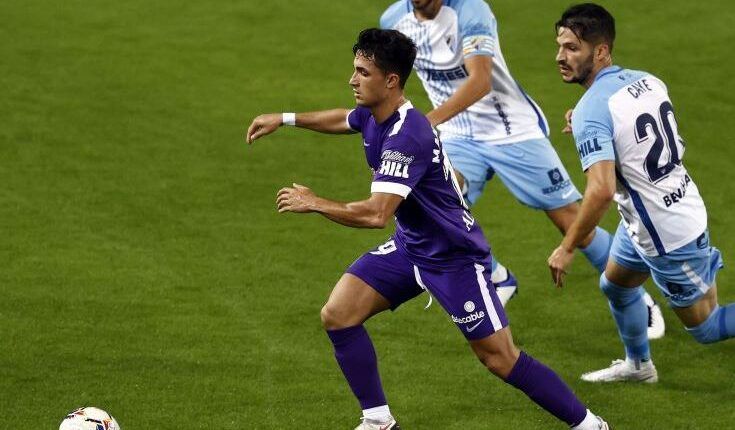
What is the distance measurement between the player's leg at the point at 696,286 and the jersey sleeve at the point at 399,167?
1.87 meters

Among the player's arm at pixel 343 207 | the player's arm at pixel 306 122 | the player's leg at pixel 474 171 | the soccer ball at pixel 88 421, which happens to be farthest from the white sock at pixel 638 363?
the soccer ball at pixel 88 421

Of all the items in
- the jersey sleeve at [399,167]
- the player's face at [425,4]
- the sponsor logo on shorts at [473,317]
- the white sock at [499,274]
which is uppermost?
the player's face at [425,4]

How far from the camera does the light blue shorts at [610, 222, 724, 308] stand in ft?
26.6

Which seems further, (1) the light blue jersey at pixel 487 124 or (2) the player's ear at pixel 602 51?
(1) the light blue jersey at pixel 487 124

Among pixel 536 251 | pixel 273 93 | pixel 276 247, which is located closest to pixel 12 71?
pixel 273 93

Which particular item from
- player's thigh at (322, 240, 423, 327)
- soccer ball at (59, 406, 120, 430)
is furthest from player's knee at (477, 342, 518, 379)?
soccer ball at (59, 406, 120, 430)

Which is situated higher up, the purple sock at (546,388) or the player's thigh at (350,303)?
the player's thigh at (350,303)

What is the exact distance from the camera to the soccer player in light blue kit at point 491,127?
1012 centimetres

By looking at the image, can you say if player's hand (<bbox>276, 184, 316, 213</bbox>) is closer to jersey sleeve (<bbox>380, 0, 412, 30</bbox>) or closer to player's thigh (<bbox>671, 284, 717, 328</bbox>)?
player's thigh (<bbox>671, 284, 717, 328</bbox>)

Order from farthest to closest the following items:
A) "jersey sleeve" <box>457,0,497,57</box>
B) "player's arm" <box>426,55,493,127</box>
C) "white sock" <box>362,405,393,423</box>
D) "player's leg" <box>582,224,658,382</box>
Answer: "jersey sleeve" <box>457,0,497,57</box> < "player's arm" <box>426,55,493,127</box> < "player's leg" <box>582,224,658,382</box> < "white sock" <box>362,405,393,423</box>

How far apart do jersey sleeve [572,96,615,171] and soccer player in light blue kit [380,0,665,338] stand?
7.65ft

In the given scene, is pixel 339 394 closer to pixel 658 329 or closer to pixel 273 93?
pixel 658 329

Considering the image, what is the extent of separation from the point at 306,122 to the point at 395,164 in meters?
1.37

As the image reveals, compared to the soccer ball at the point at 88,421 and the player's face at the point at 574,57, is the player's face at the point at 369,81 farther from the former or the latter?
the soccer ball at the point at 88,421
